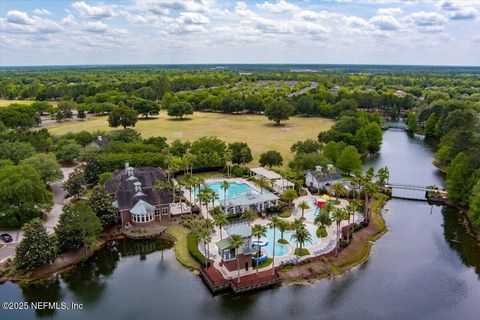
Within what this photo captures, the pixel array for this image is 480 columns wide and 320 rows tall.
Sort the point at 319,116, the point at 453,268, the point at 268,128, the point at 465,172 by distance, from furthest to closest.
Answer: the point at 319,116
the point at 268,128
the point at 465,172
the point at 453,268

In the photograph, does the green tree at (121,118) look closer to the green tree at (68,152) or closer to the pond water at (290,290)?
the green tree at (68,152)

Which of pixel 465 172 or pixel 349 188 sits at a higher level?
pixel 465 172

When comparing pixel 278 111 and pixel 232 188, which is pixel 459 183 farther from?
pixel 278 111

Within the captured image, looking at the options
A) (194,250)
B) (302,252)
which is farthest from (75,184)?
(302,252)

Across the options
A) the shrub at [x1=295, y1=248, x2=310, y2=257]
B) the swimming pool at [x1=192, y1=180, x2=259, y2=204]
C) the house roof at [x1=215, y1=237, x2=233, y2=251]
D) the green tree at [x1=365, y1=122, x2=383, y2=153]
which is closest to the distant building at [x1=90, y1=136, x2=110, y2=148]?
the swimming pool at [x1=192, y1=180, x2=259, y2=204]

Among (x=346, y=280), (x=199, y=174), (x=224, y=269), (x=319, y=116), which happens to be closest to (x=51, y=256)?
(x=224, y=269)

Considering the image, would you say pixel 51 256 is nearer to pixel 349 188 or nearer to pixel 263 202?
pixel 263 202

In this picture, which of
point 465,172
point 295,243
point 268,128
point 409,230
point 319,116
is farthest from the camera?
point 319,116
